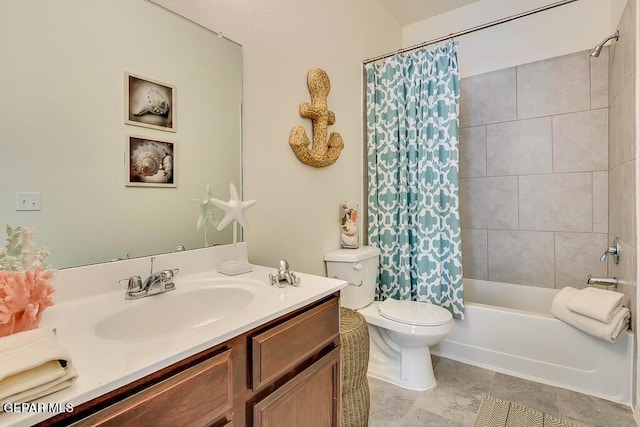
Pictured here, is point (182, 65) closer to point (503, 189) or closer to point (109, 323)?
point (109, 323)

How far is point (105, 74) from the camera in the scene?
40.7 inches

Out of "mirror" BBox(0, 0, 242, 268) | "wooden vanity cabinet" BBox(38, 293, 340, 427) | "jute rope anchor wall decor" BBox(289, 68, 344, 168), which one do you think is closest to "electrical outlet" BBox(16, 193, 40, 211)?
"mirror" BBox(0, 0, 242, 268)

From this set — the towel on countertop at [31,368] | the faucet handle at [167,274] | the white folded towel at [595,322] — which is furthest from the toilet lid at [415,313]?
the towel on countertop at [31,368]

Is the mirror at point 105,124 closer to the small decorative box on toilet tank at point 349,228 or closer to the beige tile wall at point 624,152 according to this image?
the small decorative box on toilet tank at point 349,228

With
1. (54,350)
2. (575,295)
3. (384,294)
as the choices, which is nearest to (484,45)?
(575,295)

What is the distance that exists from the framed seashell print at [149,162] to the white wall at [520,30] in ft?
8.33

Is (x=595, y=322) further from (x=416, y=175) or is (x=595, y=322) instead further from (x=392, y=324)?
(x=416, y=175)

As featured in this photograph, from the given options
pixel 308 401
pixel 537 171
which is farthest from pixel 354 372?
pixel 537 171

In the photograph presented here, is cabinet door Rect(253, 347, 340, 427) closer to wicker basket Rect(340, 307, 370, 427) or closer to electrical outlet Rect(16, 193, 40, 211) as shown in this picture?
wicker basket Rect(340, 307, 370, 427)

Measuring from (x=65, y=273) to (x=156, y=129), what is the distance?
565 mm

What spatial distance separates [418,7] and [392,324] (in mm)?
2555

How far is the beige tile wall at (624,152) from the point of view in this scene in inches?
63.4

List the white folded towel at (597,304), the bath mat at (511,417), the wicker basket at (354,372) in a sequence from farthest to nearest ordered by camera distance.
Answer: the white folded towel at (597,304), the bath mat at (511,417), the wicker basket at (354,372)

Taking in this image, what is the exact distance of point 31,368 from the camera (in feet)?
1.53
